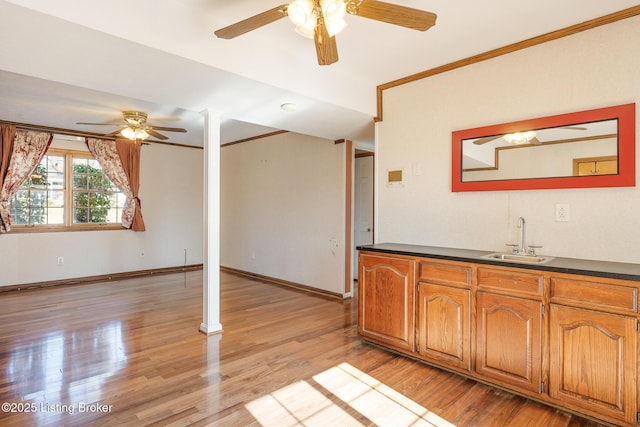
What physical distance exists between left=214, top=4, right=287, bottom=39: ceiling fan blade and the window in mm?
5068

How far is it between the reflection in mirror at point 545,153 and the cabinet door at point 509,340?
1.01m

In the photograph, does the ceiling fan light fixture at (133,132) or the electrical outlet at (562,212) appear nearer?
the electrical outlet at (562,212)

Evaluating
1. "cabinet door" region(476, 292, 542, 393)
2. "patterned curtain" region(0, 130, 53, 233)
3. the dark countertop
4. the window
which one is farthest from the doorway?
"patterned curtain" region(0, 130, 53, 233)

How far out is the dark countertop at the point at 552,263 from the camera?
6.40 feet

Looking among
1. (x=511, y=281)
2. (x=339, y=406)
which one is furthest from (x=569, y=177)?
(x=339, y=406)

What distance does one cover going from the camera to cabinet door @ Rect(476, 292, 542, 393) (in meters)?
2.20

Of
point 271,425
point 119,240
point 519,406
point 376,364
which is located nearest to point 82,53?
point 271,425

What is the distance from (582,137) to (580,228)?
2.10 feet

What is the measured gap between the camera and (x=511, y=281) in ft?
7.56

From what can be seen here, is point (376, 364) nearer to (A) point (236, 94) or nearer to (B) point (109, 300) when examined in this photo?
(A) point (236, 94)

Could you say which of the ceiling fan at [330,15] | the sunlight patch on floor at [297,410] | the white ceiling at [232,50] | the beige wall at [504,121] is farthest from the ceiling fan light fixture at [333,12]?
the sunlight patch on floor at [297,410]

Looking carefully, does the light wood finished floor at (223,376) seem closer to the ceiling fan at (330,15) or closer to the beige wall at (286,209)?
the beige wall at (286,209)

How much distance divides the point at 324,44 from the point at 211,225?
226 cm

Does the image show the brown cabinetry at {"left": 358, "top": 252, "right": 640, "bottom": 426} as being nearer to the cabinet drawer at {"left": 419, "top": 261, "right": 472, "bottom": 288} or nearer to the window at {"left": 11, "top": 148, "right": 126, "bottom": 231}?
the cabinet drawer at {"left": 419, "top": 261, "right": 472, "bottom": 288}
